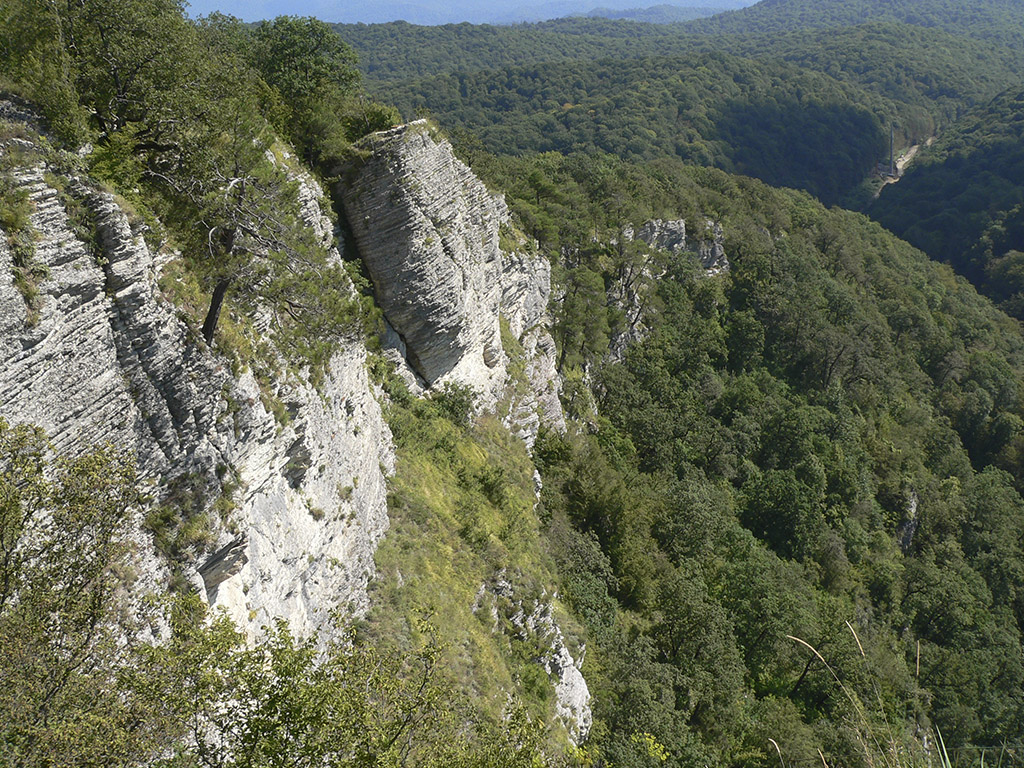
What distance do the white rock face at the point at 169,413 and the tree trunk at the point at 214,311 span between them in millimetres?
403

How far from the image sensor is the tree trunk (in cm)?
1070

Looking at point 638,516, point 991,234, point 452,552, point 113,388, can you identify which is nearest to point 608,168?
point 638,516

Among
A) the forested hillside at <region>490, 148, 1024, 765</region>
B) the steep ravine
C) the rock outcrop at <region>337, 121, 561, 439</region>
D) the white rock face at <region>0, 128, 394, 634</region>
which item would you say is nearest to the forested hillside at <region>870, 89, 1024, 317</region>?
the forested hillside at <region>490, 148, 1024, 765</region>

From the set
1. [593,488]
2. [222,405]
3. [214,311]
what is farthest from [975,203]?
[222,405]

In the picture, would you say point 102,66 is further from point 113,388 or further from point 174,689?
point 174,689

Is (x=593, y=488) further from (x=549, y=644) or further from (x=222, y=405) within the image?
(x=222, y=405)

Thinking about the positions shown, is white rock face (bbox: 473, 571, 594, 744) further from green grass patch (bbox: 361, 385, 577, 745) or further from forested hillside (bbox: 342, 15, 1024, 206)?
forested hillside (bbox: 342, 15, 1024, 206)

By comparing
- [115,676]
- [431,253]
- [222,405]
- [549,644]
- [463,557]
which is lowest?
[549,644]

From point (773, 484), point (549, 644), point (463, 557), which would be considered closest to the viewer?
point (463, 557)

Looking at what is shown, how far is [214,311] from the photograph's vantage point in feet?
35.5

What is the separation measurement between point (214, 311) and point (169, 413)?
6.71 feet

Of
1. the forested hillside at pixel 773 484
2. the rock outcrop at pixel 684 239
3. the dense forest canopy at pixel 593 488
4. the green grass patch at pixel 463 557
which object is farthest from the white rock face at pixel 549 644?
the rock outcrop at pixel 684 239

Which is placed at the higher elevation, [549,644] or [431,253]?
[431,253]

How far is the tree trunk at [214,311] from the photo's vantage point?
10.7 meters
